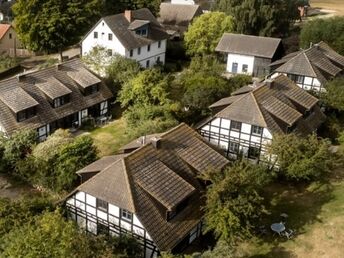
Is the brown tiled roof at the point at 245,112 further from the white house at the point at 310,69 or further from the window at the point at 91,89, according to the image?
the window at the point at 91,89

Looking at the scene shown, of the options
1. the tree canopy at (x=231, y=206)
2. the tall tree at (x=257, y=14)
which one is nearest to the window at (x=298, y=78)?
the tall tree at (x=257, y=14)

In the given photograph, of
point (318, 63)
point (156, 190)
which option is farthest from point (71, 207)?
point (318, 63)

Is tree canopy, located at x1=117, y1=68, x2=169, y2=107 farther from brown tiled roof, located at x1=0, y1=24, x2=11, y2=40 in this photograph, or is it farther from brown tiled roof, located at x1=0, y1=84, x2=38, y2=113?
brown tiled roof, located at x1=0, y1=24, x2=11, y2=40

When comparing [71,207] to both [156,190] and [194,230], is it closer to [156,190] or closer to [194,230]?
[156,190]

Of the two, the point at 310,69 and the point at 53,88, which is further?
the point at 310,69

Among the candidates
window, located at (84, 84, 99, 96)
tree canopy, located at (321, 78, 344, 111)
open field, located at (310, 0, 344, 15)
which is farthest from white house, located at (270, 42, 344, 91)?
open field, located at (310, 0, 344, 15)

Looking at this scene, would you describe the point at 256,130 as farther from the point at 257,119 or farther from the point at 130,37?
the point at 130,37

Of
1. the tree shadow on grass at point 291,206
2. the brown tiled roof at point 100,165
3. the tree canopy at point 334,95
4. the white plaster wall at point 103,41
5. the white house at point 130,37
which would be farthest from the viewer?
the white house at point 130,37

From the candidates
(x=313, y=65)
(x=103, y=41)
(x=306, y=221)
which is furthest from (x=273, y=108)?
(x=103, y=41)
